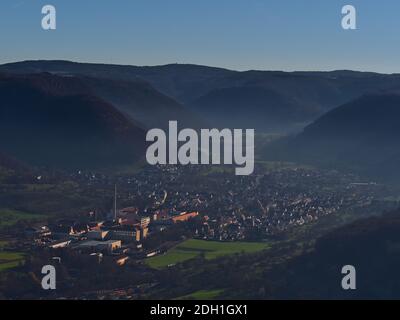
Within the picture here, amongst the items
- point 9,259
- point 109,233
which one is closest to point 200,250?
point 109,233

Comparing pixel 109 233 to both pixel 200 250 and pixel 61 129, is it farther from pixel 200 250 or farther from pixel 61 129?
pixel 61 129

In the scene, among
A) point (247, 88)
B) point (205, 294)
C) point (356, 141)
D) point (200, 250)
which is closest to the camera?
point (205, 294)

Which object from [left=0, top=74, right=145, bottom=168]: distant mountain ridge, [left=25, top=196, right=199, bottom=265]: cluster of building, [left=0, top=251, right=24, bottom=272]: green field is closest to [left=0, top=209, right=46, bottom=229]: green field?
[left=25, top=196, right=199, bottom=265]: cluster of building

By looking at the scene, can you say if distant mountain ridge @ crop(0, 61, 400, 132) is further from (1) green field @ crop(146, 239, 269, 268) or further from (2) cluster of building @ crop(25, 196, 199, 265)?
(1) green field @ crop(146, 239, 269, 268)

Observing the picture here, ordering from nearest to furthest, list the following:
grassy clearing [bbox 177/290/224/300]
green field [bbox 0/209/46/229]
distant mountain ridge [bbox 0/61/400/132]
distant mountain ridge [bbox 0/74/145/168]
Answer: grassy clearing [bbox 177/290/224/300], green field [bbox 0/209/46/229], distant mountain ridge [bbox 0/74/145/168], distant mountain ridge [bbox 0/61/400/132]

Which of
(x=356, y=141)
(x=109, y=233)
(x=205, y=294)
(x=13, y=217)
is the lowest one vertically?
(x=205, y=294)
